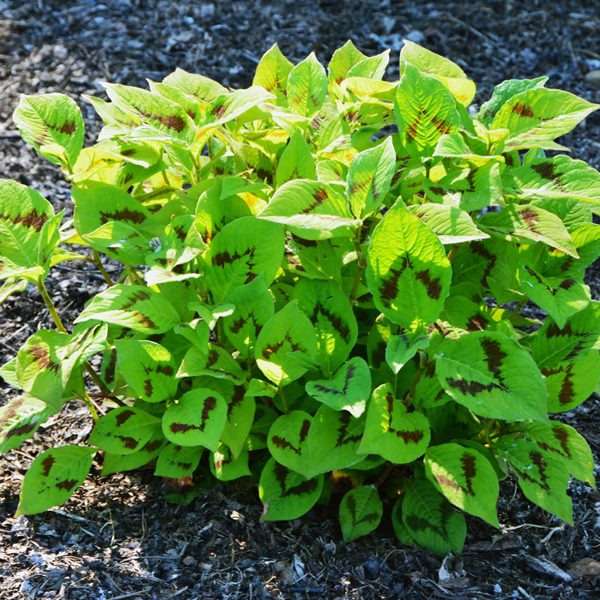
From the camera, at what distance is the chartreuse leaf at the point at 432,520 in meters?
2.06

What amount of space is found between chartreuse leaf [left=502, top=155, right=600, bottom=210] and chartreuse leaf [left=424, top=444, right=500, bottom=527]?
76 centimetres

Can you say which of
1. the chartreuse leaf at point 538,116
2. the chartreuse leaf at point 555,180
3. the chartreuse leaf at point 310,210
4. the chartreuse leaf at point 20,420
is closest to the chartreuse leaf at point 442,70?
the chartreuse leaf at point 538,116

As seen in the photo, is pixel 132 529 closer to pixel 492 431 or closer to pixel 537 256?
pixel 492 431

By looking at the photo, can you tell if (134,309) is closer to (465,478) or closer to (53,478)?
(53,478)

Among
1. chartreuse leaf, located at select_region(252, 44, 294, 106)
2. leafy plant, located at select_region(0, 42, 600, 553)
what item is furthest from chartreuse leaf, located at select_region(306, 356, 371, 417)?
chartreuse leaf, located at select_region(252, 44, 294, 106)

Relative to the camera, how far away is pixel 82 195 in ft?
6.59

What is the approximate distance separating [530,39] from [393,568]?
4.12 m

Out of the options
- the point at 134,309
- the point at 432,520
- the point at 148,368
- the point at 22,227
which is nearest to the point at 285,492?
the point at 432,520

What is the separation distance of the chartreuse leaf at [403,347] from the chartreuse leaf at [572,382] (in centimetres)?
55

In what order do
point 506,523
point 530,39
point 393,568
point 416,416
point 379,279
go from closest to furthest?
point 379,279 < point 416,416 < point 393,568 < point 506,523 < point 530,39

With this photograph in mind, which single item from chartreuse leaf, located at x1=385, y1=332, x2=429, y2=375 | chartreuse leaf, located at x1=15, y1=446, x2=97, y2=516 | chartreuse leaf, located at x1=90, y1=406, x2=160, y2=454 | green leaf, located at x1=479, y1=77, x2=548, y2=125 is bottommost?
chartreuse leaf, located at x1=15, y1=446, x2=97, y2=516

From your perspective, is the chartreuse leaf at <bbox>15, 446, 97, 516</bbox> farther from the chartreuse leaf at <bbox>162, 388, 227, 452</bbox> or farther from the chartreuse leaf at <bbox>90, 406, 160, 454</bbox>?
the chartreuse leaf at <bbox>162, 388, 227, 452</bbox>

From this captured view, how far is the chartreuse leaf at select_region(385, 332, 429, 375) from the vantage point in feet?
5.34

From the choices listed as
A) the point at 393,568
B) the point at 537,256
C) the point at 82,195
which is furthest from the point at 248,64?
the point at 393,568
